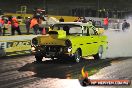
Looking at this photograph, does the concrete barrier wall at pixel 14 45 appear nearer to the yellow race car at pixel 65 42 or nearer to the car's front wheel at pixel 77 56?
the yellow race car at pixel 65 42

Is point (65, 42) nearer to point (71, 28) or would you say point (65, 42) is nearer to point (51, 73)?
point (71, 28)

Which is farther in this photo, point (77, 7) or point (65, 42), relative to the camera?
point (77, 7)

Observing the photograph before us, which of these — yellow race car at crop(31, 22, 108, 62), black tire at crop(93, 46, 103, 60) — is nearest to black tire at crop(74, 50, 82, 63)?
yellow race car at crop(31, 22, 108, 62)

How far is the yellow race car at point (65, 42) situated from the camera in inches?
579

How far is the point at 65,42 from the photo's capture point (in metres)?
14.6

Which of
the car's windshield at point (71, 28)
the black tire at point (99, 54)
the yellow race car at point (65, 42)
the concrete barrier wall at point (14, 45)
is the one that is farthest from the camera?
the concrete barrier wall at point (14, 45)

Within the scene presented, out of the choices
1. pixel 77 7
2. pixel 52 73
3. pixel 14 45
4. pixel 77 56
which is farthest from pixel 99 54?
pixel 77 7

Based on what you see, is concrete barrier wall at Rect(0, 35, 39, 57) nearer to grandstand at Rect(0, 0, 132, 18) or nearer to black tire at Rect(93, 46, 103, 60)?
black tire at Rect(93, 46, 103, 60)

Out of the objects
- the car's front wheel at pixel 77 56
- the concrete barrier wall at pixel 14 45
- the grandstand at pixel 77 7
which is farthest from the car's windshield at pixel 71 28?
the grandstand at pixel 77 7

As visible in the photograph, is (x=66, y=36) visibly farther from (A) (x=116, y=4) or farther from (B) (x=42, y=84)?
(A) (x=116, y=4)

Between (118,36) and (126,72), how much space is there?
13.3 m

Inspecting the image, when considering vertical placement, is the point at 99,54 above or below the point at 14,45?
below

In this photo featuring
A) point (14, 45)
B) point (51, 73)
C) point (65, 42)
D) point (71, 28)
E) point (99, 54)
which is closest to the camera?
point (51, 73)

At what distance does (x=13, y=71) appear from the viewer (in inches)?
498
